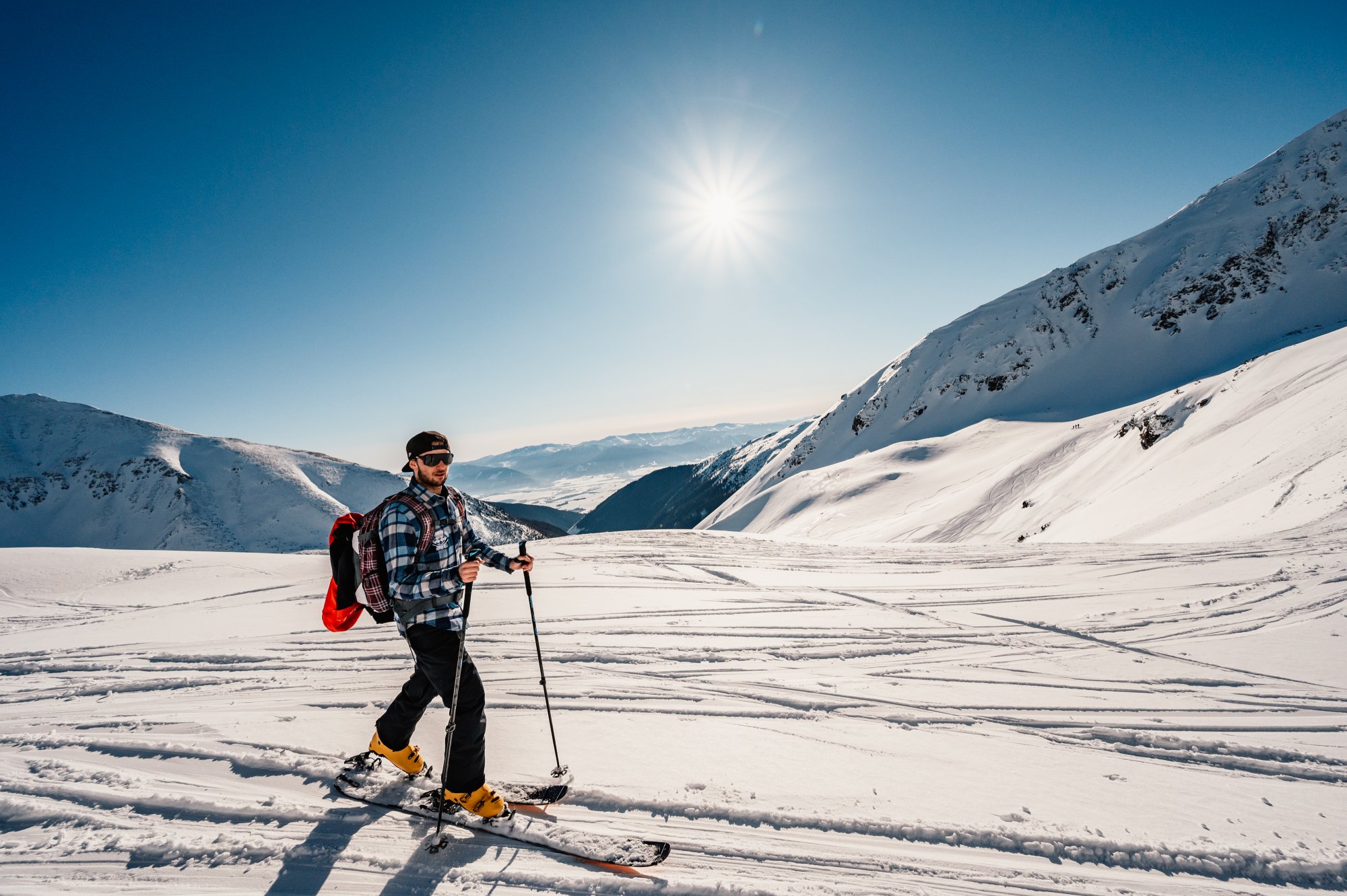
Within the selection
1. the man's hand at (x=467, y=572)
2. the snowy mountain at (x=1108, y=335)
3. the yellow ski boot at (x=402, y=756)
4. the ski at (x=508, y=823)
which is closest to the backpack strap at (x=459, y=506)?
the man's hand at (x=467, y=572)

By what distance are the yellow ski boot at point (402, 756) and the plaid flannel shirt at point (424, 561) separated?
3.53 feet

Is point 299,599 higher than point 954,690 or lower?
higher

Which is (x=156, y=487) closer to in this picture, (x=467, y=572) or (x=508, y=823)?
(x=467, y=572)

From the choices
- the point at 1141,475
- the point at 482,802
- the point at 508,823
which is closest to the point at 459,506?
the point at 482,802

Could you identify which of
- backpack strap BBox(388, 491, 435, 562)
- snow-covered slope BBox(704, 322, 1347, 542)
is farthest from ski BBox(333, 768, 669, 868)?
snow-covered slope BBox(704, 322, 1347, 542)

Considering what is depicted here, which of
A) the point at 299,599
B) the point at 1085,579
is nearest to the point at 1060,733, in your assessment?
A: the point at 1085,579

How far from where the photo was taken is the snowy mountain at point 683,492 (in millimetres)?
118562

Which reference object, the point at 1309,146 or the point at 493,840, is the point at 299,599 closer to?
the point at 493,840

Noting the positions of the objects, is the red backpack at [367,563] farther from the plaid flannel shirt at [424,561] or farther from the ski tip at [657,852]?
the ski tip at [657,852]

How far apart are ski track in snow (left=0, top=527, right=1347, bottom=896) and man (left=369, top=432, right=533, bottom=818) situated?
0.38m

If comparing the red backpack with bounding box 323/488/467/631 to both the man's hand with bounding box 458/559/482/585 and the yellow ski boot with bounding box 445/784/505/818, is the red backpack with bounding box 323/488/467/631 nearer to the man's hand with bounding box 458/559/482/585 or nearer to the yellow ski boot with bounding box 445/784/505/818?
the man's hand with bounding box 458/559/482/585

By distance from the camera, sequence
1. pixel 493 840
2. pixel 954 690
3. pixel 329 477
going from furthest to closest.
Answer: pixel 329 477 → pixel 954 690 → pixel 493 840

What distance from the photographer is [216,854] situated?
3.13 metres

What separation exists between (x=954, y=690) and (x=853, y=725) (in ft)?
4.71
